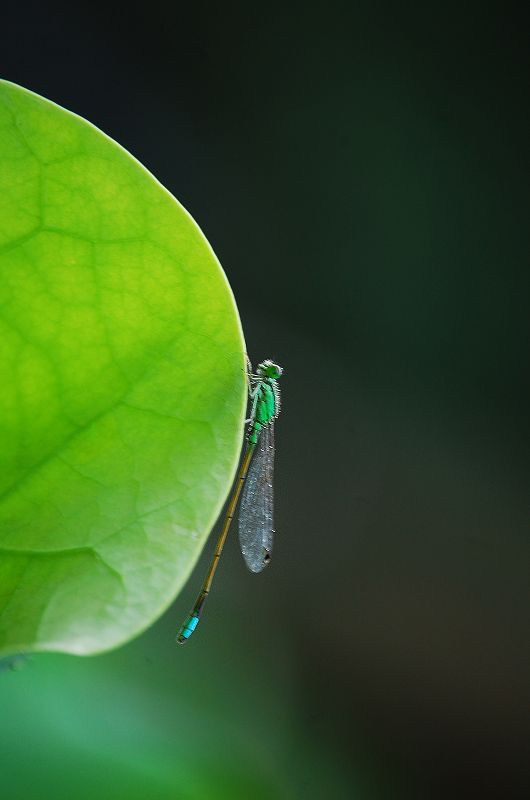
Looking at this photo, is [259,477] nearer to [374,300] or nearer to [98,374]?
[98,374]

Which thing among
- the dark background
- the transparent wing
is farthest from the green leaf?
the dark background

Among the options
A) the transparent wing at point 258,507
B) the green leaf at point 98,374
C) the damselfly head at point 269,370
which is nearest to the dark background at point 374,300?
the transparent wing at point 258,507

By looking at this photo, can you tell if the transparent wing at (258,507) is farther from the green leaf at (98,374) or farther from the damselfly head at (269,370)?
the green leaf at (98,374)

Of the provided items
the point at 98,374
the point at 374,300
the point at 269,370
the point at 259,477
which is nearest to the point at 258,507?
the point at 259,477

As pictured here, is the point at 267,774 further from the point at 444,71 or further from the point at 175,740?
the point at 444,71

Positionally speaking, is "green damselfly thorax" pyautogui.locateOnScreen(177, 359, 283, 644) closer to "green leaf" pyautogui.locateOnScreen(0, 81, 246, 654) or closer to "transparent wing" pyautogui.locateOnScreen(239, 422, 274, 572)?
"transparent wing" pyautogui.locateOnScreen(239, 422, 274, 572)

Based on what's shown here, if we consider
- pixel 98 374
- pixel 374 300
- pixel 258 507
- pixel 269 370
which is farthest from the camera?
pixel 374 300
